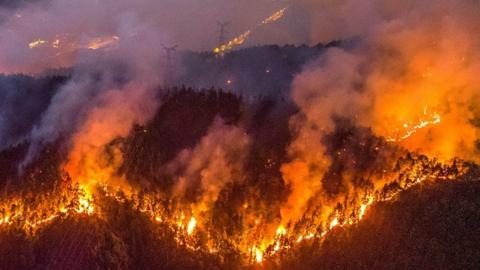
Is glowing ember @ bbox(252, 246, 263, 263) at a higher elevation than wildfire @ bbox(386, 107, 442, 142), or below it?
below

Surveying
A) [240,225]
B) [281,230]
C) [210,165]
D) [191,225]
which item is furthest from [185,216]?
[281,230]

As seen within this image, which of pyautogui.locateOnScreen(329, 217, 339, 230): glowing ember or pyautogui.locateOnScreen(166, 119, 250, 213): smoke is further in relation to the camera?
pyautogui.locateOnScreen(166, 119, 250, 213): smoke

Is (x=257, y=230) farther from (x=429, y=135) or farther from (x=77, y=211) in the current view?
(x=429, y=135)

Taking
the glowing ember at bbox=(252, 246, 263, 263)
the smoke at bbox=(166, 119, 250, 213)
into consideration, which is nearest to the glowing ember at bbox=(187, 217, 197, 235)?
the smoke at bbox=(166, 119, 250, 213)

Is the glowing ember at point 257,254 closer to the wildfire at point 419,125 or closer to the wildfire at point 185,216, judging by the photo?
the wildfire at point 185,216

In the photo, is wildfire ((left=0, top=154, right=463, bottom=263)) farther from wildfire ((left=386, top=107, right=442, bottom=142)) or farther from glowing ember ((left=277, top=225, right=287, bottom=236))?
wildfire ((left=386, top=107, right=442, bottom=142))

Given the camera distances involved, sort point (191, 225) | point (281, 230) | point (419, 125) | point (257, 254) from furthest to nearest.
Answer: point (419, 125) < point (191, 225) < point (281, 230) < point (257, 254)

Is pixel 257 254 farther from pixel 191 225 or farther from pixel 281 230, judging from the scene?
pixel 191 225

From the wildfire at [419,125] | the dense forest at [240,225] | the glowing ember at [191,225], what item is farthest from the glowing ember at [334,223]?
the wildfire at [419,125]

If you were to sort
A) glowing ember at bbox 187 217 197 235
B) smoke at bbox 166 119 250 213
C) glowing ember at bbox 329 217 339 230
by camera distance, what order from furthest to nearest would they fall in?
smoke at bbox 166 119 250 213 → glowing ember at bbox 187 217 197 235 → glowing ember at bbox 329 217 339 230
